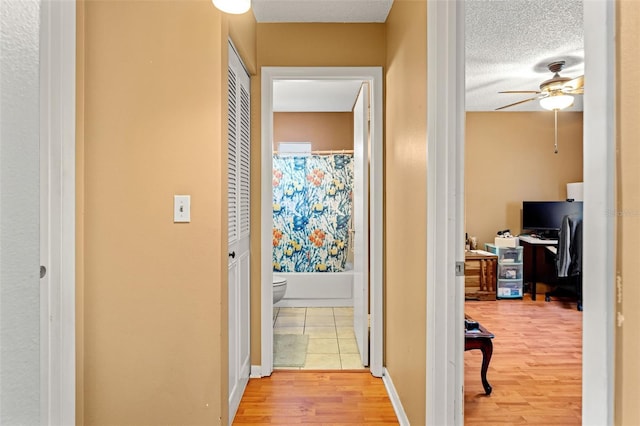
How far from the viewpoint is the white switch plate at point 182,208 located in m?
1.70

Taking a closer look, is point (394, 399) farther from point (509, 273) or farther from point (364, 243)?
point (509, 273)

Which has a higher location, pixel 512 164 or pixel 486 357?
pixel 512 164

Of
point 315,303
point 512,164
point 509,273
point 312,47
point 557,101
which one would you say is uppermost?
point 312,47

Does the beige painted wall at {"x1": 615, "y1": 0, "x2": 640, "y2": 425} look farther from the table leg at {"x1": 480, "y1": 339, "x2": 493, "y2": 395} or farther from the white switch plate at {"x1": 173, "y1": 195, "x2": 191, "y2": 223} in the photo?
the table leg at {"x1": 480, "y1": 339, "x2": 493, "y2": 395}

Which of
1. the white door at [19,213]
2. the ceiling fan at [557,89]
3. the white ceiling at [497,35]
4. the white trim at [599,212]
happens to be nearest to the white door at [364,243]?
the white ceiling at [497,35]

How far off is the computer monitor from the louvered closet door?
423 cm

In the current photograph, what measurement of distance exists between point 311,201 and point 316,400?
8.83 feet

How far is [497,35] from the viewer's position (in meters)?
2.97

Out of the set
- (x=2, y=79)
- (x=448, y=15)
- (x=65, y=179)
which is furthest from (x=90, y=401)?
(x=448, y=15)

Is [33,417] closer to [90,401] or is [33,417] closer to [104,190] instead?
[104,190]

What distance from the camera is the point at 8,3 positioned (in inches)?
18.1

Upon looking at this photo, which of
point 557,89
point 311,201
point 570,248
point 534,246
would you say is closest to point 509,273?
point 534,246

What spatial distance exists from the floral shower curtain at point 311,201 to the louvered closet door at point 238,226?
81.8 inches

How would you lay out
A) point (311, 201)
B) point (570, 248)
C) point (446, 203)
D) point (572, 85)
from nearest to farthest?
point (446, 203) < point (572, 85) < point (570, 248) < point (311, 201)
